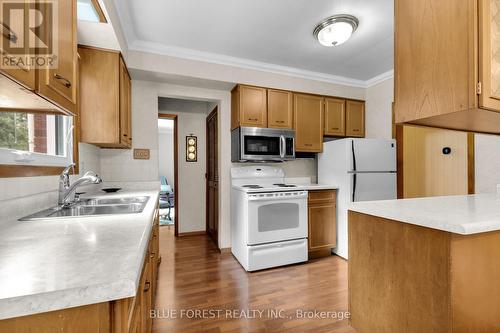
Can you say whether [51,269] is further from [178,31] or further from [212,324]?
[178,31]

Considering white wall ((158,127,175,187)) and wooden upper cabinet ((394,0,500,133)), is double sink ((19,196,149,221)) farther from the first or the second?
white wall ((158,127,175,187))

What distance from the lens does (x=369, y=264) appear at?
1.26m

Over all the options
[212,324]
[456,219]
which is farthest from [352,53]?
[212,324]

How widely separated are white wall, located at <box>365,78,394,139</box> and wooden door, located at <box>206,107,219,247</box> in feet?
7.83

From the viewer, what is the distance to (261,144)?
298 centimetres

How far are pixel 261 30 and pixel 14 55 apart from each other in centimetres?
215

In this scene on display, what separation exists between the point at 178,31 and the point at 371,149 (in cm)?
266

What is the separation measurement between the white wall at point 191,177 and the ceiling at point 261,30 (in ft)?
4.63

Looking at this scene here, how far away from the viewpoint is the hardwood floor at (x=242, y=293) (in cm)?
169

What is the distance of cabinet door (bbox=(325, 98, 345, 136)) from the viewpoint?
339 centimetres

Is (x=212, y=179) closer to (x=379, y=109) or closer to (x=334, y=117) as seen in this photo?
(x=334, y=117)

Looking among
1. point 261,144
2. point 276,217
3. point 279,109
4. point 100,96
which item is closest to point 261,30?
point 279,109

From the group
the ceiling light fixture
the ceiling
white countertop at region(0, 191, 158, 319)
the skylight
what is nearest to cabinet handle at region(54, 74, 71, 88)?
white countertop at region(0, 191, 158, 319)

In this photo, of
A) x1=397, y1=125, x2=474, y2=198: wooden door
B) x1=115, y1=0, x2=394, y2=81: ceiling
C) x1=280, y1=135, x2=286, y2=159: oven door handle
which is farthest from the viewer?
x1=280, y1=135, x2=286, y2=159: oven door handle
